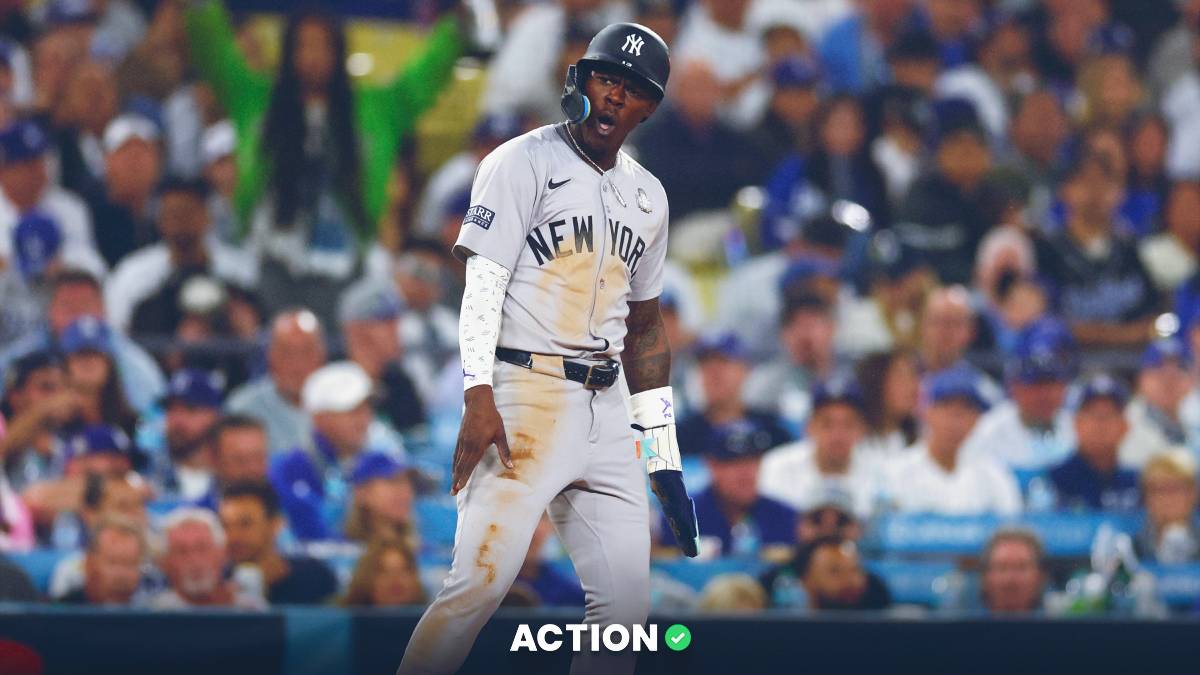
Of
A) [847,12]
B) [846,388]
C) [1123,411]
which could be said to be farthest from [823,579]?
[847,12]

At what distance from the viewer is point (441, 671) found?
3.81m

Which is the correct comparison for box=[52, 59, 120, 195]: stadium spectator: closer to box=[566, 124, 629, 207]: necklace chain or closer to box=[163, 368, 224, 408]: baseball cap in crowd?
box=[163, 368, 224, 408]: baseball cap in crowd

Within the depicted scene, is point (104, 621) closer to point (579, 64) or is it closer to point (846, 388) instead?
point (579, 64)

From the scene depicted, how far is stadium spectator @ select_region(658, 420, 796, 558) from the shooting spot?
6852mm

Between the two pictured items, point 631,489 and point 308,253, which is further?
point 308,253

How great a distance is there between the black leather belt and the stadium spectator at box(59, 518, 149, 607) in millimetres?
2614

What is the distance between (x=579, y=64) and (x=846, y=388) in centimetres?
353

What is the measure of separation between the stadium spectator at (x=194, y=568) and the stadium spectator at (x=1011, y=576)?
2770mm

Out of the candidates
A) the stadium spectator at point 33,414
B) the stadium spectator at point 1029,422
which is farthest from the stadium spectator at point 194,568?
the stadium spectator at point 1029,422

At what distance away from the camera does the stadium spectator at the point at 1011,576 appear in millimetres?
6605

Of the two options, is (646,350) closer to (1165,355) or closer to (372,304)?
(372,304)

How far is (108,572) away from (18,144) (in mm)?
2689

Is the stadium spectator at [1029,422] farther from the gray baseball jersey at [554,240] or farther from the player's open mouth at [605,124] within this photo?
the player's open mouth at [605,124]

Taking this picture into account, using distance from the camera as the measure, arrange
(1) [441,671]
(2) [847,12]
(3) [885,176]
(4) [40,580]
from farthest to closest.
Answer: (2) [847,12], (3) [885,176], (4) [40,580], (1) [441,671]
